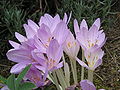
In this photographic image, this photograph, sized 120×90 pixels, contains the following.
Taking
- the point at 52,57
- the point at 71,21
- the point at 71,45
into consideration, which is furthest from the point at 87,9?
the point at 52,57

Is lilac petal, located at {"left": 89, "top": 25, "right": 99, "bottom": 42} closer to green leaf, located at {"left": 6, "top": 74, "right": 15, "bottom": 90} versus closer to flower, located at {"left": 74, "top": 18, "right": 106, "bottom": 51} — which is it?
flower, located at {"left": 74, "top": 18, "right": 106, "bottom": 51}

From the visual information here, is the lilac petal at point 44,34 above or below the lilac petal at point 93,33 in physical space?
above

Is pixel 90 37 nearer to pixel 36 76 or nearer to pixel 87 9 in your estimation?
pixel 36 76

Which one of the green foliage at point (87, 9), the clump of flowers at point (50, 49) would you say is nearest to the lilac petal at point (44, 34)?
the clump of flowers at point (50, 49)

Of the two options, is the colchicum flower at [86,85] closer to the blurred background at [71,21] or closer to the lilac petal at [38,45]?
the lilac petal at [38,45]

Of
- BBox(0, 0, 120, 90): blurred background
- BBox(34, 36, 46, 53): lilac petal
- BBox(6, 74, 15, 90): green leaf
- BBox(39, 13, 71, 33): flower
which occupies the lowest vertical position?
BBox(0, 0, 120, 90): blurred background

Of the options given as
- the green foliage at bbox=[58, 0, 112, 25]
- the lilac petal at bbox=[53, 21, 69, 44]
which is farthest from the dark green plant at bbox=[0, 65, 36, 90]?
the green foliage at bbox=[58, 0, 112, 25]
